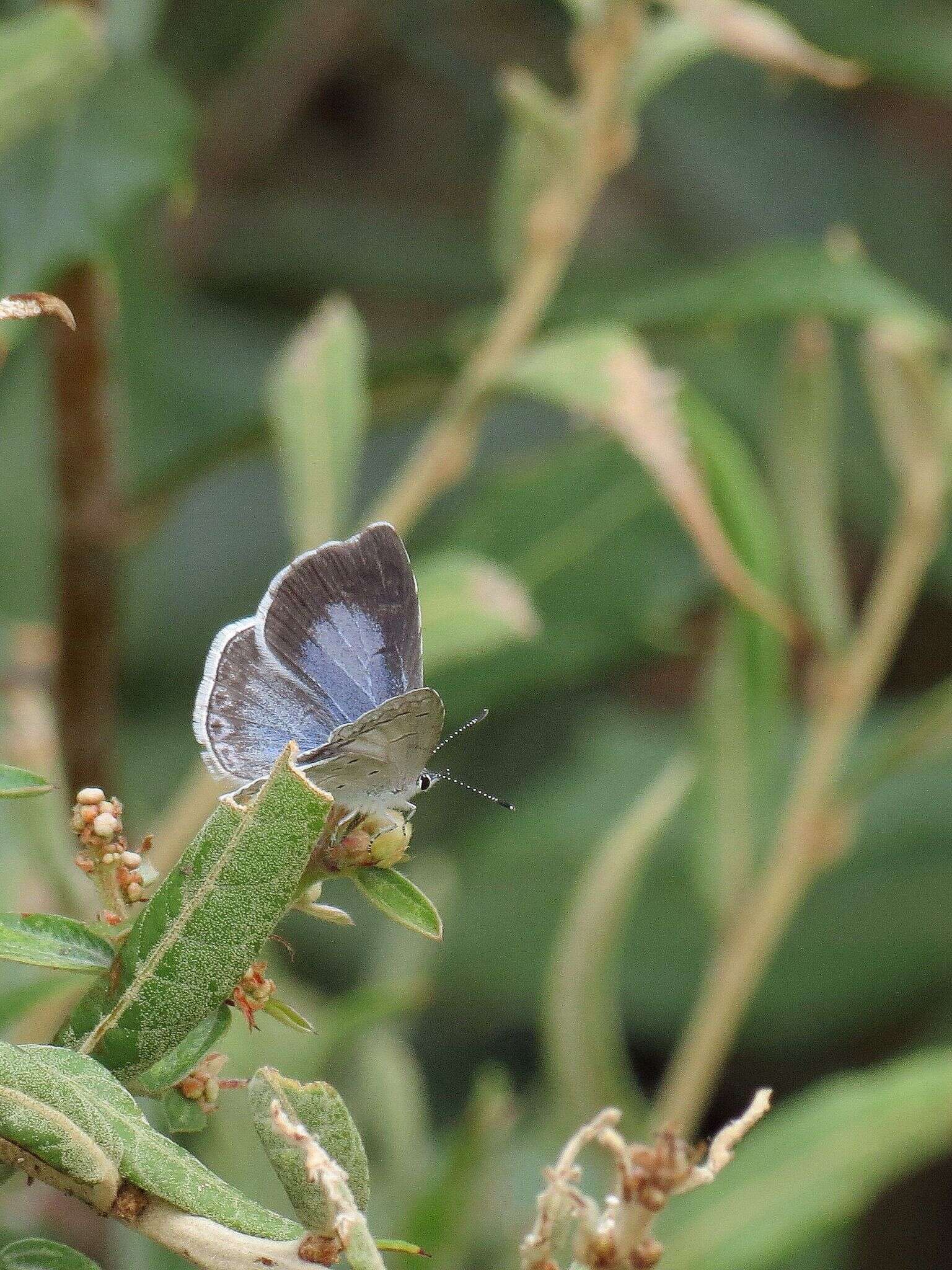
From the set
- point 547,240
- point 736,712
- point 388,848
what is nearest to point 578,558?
point 736,712

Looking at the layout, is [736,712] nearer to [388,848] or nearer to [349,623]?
[349,623]

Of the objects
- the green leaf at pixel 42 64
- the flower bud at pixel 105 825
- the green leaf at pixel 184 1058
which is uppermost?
the green leaf at pixel 42 64

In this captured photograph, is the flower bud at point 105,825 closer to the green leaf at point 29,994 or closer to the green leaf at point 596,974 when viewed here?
the green leaf at point 29,994

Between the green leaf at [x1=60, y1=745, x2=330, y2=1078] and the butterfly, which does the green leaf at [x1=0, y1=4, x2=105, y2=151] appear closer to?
the butterfly

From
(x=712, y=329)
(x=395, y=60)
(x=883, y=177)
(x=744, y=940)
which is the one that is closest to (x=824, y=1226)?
(x=744, y=940)

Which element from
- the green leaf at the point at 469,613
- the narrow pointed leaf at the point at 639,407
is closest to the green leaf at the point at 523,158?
the narrow pointed leaf at the point at 639,407
